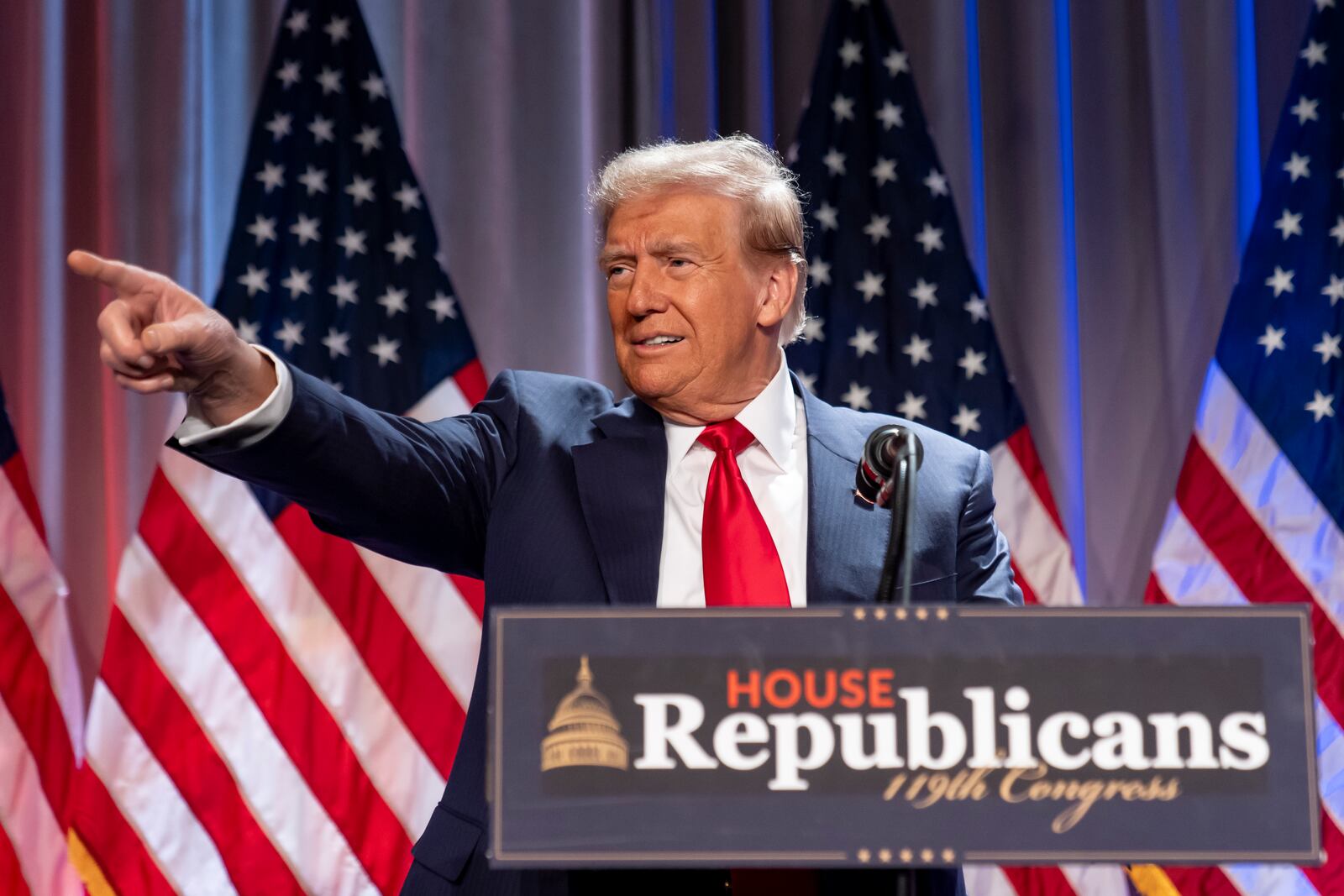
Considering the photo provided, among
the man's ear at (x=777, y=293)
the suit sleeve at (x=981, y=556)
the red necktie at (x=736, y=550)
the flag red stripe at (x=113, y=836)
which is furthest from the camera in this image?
the flag red stripe at (x=113, y=836)

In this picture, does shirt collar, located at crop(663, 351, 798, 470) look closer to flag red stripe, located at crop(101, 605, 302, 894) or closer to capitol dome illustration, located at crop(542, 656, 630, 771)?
capitol dome illustration, located at crop(542, 656, 630, 771)

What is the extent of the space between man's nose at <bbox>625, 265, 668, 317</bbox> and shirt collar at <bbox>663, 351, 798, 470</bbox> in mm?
145

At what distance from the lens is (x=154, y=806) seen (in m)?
3.13

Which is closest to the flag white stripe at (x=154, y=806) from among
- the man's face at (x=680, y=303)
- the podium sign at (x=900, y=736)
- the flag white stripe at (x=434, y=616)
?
the flag white stripe at (x=434, y=616)

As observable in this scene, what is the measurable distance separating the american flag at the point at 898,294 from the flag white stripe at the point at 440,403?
32.6 inches

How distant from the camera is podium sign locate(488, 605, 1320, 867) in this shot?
86 cm

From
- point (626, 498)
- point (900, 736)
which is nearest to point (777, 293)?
point (626, 498)

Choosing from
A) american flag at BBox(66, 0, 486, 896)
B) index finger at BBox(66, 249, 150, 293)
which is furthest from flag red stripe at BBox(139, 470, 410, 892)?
index finger at BBox(66, 249, 150, 293)

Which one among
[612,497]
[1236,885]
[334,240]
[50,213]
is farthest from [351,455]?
[1236,885]

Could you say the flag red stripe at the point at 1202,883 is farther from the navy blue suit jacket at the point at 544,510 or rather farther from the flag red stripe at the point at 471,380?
the flag red stripe at the point at 471,380

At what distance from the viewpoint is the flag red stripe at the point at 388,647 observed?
10.6 ft

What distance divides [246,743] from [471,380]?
1.01 metres

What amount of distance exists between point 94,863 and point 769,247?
7.41 ft

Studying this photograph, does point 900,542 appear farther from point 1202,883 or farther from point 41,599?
point 41,599
